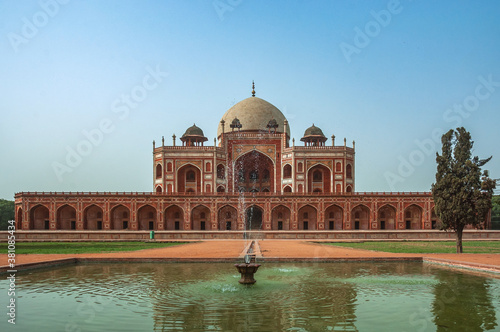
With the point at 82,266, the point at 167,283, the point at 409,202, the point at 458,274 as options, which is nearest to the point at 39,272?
the point at 82,266

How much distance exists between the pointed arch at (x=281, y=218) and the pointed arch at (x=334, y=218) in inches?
119

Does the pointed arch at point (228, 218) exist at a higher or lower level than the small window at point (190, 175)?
lower

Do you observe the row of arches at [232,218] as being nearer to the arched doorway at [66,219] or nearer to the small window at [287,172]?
the arched doorway at [66,219]

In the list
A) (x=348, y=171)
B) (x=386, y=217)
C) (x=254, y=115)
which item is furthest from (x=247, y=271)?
(x=254, y=115)

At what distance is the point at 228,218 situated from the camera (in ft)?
115

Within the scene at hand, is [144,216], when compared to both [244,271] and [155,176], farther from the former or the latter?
[244,271]

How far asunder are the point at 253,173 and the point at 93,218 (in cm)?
1464

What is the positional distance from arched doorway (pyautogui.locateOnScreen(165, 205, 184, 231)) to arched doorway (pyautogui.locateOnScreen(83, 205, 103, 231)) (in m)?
5.14

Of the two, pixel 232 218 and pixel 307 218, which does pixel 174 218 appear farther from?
pixel 307 218

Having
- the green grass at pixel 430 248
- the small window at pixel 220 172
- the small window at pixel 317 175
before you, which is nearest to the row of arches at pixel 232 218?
the small window at pixel 317 175

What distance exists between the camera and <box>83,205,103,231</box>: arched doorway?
34875 mm

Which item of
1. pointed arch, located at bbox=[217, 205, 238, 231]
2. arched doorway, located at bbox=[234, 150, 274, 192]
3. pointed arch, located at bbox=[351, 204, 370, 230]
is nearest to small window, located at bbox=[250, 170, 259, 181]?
arched doorway, located at bbox=[234, 150, 274, 192]

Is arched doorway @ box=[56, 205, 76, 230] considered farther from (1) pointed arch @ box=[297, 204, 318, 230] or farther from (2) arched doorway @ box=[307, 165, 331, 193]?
(2) arched doorway @ box=[307, 165, 331, 193]

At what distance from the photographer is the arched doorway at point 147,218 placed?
3525 centimetres
